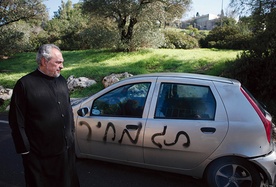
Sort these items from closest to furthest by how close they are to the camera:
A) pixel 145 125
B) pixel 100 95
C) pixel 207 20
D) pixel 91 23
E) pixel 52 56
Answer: pixel 52 56
pixel 145 125
pixel 100 95
pixel 91 23
pixel 207 20

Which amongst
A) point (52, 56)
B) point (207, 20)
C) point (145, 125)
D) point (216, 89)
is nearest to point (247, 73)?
point (216, 89)

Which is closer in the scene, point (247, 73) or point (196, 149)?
point (196, 149)

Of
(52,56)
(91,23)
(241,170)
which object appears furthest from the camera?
(91,23)

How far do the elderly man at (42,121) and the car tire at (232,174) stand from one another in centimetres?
183

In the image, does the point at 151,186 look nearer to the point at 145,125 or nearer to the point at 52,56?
the point at 145,125

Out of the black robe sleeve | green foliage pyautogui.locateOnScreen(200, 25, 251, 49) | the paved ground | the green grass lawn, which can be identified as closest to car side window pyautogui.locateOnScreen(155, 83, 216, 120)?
the paved ground

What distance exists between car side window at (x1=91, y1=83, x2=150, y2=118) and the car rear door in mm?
232

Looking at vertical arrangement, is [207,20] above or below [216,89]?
above

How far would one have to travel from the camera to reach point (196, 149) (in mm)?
2941

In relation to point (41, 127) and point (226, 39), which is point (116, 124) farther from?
point (226, 39)

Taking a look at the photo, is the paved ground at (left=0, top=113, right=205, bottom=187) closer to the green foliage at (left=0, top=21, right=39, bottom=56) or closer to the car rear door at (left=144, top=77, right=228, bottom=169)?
the car rear door at (left=144, top=77, right=228, bottom=169)

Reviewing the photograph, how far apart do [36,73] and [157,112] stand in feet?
5.29

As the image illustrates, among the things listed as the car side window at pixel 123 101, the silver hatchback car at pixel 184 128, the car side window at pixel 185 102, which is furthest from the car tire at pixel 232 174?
the car side window at pixel 123 101

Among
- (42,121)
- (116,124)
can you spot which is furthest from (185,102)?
(42,121)
